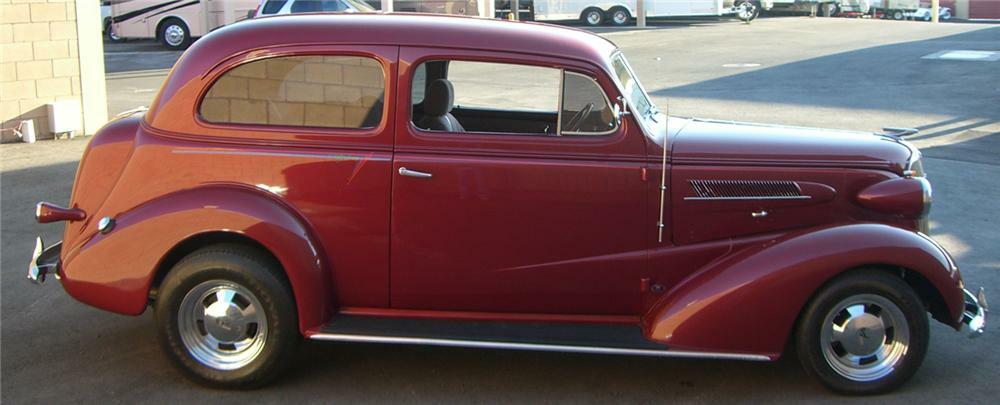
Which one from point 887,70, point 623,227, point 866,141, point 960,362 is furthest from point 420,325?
point 887,70

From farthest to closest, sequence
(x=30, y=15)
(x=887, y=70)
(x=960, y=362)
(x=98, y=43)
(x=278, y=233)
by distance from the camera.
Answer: (x=887, y=70), (x=98, y=43), (x=30, y=15), (x=960, y=362), (x=278, y=233)

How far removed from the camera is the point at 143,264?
4.77m

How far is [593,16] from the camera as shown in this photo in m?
31.9

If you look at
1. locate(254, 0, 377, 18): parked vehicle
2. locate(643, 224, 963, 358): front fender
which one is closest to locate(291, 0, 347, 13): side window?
locate(254, 0, 377, 18): parked vehicle

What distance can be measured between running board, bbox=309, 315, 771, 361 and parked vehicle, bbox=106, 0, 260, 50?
21557 mm

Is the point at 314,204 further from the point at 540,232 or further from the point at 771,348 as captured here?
the point at 771,348

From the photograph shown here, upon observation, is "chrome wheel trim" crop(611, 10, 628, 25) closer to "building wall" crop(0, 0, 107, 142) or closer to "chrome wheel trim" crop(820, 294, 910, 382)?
"building wall" crop(0, 0, 107, 142)

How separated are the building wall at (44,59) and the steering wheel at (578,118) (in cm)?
811

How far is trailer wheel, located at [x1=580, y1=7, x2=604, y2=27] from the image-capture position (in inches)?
1253

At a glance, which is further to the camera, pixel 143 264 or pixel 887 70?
pixel 887 70

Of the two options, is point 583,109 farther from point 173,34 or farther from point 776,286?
point 173,34

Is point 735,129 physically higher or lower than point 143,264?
higher

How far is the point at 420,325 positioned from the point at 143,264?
138 centimetres

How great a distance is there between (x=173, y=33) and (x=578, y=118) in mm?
22343
